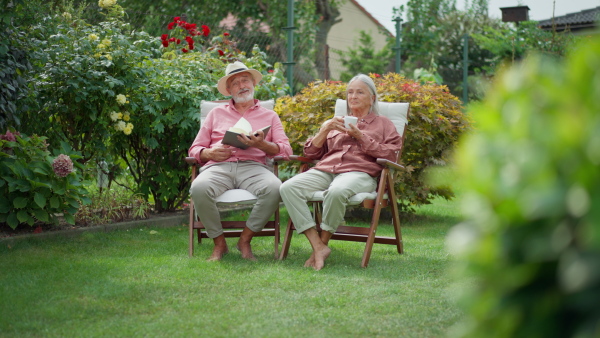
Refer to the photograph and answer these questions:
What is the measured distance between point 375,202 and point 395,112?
2.64 feet

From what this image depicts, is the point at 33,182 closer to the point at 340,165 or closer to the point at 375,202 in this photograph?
the point at 340,165

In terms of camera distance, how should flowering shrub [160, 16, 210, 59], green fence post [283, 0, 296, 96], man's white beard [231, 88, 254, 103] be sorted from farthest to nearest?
1. green fence post [283, 0, 296, 96]
2. flowering shrub [160, 16, 210, 59]
3. man's white beard [231, 88, 254, 103]

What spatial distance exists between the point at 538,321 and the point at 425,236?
475 cm

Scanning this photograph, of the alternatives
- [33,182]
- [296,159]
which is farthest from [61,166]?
[296,159]

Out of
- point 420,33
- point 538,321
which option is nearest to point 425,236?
point 538,321

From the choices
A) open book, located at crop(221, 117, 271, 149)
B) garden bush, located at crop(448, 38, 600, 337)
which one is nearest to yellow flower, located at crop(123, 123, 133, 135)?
open book, located at crop(221, 117, 271, 149)

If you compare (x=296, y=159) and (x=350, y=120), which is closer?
(x=350, y=120)

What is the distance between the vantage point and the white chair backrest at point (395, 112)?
15.6ft

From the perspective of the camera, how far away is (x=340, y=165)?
4594 mm

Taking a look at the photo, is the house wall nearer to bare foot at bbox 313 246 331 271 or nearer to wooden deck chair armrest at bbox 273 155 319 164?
wooden deck chair armrest at bbox 273 155 319 164

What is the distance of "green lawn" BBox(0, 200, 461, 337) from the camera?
2865 mm

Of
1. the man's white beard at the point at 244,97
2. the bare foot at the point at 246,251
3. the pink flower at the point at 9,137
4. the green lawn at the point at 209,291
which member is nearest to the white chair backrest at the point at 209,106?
the man's white beard at the point at 244,97

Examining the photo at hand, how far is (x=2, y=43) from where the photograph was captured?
412 centimetres

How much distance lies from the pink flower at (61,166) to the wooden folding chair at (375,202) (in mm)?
1607
